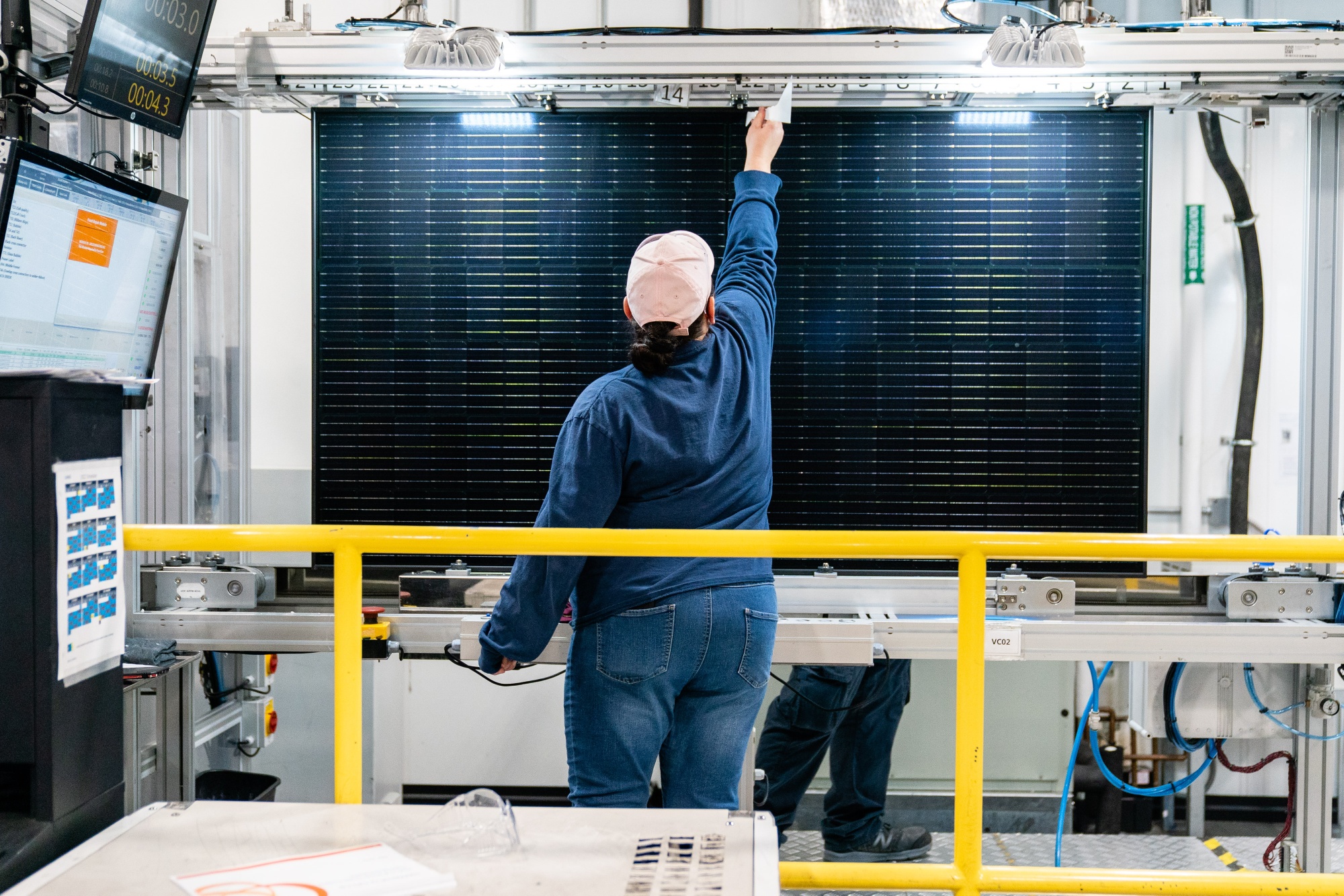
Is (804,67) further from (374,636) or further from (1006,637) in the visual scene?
(374,636)

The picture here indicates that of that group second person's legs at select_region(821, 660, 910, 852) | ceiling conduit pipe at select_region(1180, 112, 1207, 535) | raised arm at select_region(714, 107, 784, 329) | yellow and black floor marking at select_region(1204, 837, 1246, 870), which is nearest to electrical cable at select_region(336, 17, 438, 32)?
raised arm at select_region(714, 107, 784, 329)

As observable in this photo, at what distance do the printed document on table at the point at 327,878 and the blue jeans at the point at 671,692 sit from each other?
1.09 meters

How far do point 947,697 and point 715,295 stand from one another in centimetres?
285

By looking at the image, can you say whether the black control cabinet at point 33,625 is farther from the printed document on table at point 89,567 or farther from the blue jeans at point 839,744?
the blue jeans at point 839,744

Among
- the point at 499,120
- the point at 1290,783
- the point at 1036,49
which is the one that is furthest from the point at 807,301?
the point at 1290,783

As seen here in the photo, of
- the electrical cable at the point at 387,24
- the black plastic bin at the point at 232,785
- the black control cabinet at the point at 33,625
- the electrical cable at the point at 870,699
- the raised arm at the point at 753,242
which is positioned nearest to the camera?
the black control cabinet at the point at 33,625

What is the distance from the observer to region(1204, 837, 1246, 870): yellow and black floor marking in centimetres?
451

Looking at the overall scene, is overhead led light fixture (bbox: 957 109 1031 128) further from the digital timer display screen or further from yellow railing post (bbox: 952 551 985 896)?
the digital timer display screen

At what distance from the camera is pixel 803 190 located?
3799mm

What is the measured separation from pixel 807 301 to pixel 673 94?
2.76 ft

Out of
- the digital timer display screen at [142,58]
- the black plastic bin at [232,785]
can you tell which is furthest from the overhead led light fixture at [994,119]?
the black plastic bin at [232,785]

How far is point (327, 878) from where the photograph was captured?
139cm

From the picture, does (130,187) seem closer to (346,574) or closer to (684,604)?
(346,574)

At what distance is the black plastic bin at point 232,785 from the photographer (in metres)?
4.10
